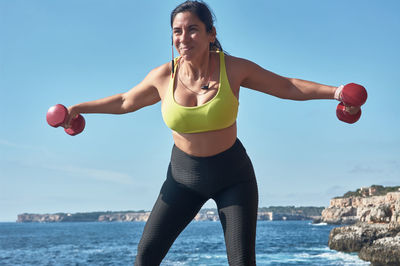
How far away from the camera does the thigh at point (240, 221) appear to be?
9.36ft

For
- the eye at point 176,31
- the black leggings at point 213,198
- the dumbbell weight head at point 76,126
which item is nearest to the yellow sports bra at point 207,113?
the black leggings at point 213,198

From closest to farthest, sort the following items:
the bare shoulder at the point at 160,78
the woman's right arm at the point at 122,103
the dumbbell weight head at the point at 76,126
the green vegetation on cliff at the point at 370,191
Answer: the bare shoulder at the point at 160,78 < the woman's right arm at the point at 122,103 < the dumbbell weight head at the point at 76,126 < the green vegetation on cliff at the point at 370,191

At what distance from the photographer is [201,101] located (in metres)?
2.92

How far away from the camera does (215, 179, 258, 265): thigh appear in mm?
2854

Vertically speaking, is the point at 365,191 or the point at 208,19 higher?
the point at 365,191

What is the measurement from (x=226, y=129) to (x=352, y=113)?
83cm

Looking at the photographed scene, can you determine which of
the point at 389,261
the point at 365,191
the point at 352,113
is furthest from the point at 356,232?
the point at 365,191

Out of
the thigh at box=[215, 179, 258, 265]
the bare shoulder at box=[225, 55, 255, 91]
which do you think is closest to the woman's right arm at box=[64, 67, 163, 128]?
the bare shoulder at box=[225, 55, 255, 91]

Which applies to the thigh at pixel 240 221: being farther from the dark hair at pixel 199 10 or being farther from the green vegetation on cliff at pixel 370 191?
the green vegetation on cliff at pixel 370 191

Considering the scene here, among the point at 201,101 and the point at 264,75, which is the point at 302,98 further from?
the point at 201,101

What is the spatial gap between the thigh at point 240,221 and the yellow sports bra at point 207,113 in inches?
17.3

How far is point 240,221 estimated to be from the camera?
2871mm

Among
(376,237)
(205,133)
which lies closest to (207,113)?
(205,133)

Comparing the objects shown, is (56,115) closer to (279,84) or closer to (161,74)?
(161,74)
